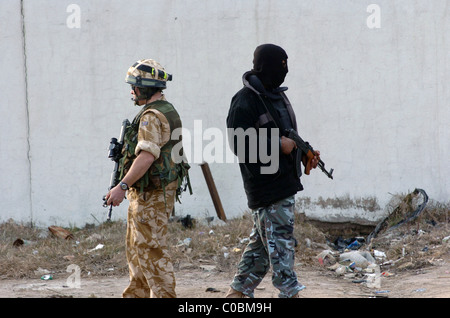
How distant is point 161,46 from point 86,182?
1844mm

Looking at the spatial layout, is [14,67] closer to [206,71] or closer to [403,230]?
[206,71]

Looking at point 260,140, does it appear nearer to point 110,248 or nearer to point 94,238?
point 110,248

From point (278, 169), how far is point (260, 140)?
9.0 inches

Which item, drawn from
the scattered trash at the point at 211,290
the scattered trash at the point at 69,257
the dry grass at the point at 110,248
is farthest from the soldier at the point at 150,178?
the scattered trash at the point at 69,257

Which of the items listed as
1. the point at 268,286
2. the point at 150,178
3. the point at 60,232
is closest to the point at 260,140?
the point at 150,178

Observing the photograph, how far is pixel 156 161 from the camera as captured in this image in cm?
437

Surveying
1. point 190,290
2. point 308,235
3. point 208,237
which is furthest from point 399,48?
point 190,290

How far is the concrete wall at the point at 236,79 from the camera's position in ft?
24.2

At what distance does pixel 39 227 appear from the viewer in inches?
303

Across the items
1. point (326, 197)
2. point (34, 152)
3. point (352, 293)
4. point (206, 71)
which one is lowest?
point (352, 293)

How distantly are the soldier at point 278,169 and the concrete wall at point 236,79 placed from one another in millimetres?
3158

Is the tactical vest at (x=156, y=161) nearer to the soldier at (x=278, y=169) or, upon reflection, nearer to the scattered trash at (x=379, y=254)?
the soldier at (x=278, y=169)

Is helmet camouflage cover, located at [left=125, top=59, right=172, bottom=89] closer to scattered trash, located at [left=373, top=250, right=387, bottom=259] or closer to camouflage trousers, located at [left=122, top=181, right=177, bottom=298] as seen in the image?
camouflage trousers, located at [left=122, top=181, right=177, bottom=298]

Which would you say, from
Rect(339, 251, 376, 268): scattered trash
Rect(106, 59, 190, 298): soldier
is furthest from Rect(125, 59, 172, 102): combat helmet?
Rect(339, 251, 376, 268): scattered trash
